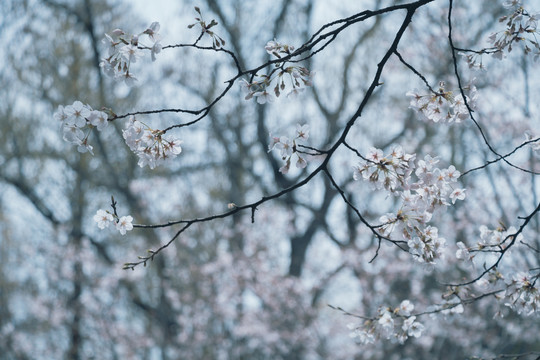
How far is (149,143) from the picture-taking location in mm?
2336

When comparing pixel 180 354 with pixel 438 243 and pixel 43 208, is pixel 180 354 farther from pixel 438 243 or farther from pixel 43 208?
pixel 438 243

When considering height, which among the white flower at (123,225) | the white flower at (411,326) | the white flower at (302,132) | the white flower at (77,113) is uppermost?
the white flower at (302,132)

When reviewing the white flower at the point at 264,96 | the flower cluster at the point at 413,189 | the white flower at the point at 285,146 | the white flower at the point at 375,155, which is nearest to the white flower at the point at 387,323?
the flower cluster at the point at 413,189

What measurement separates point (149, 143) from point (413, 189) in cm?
105

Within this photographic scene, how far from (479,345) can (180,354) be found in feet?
14.1

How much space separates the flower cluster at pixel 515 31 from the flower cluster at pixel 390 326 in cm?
121

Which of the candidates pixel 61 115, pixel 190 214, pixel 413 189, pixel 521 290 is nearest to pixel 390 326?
pixel 521 290

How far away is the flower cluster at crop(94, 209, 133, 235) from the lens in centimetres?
238

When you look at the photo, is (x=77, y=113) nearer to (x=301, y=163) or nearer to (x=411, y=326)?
(x=301, y=163)

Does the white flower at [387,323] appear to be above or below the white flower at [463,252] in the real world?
below

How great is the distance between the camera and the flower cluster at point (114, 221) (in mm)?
2384

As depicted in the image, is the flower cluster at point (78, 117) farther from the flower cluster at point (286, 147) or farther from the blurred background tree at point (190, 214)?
the blurred background tree at point (190, 214)

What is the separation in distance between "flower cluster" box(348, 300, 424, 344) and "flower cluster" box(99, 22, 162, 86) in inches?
59.7

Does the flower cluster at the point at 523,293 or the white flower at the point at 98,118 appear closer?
the white flower at the point at 98,118
